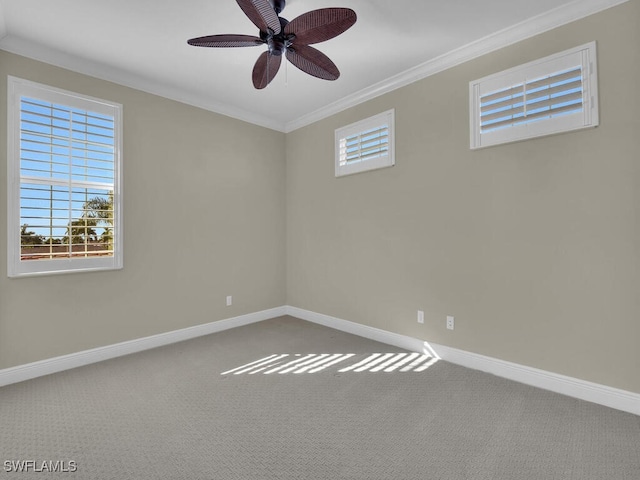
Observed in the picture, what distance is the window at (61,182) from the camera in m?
2.58

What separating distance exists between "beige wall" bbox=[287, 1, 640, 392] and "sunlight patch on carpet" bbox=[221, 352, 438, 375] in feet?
1.00

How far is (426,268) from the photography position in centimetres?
312

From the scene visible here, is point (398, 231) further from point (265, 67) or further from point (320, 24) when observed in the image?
point (320, 24)

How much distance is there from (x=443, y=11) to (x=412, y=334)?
2743mm

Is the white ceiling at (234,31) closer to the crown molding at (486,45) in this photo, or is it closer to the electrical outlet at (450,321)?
the crown molding at (486,45)

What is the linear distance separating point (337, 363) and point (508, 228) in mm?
1866

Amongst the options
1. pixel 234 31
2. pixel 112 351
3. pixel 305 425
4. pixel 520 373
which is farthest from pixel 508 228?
pixel 112 351

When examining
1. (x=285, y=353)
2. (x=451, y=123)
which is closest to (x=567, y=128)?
(x=451, y=123)

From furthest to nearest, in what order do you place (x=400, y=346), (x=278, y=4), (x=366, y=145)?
(x=366, y=145), (x=400, y=346), (x=278, y=4)

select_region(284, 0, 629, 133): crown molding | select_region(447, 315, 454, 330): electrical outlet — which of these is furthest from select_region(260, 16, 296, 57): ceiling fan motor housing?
select_region(447, 315, 454, 330): electrical outlet

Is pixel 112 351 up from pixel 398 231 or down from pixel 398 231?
down

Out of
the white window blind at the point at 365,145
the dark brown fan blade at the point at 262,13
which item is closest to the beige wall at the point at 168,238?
the white window blind at the point at 365,145

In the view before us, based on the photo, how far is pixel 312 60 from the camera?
223 centimetres

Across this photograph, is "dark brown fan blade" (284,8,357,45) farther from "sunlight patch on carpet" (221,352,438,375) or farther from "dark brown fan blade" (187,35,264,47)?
"sunlight patch on carpet" (221,352,438,375)
